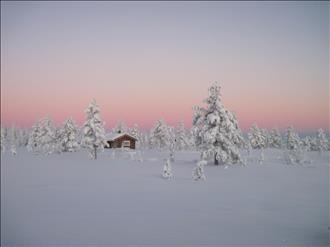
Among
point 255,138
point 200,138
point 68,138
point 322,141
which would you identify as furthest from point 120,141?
point 322,141

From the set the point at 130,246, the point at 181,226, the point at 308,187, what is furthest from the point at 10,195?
the point at 308,187

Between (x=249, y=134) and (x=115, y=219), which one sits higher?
(x=249, y=134)

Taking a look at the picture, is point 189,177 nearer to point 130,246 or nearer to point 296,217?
point 296,217

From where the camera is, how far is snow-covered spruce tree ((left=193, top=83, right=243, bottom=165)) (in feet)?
105

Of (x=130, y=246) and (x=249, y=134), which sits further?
(x=249, y=134)

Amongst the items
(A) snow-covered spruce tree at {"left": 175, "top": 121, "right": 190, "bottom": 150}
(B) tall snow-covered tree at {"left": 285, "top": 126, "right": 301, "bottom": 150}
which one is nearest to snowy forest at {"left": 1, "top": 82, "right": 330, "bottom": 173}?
(B) tall snow-covered tree at {"left": 285, "top": 126, "right": 301, "bottom": 150}

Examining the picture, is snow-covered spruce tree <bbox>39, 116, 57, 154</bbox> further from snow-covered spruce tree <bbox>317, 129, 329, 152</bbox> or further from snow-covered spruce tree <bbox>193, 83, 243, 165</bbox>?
snow-covered spruce tree <bbox>317, 129, 329, 152</bbox>

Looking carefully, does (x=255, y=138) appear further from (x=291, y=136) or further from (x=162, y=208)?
(x=162, y=208)

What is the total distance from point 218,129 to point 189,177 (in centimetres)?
1042

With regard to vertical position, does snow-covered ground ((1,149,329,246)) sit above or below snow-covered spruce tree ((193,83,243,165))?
below

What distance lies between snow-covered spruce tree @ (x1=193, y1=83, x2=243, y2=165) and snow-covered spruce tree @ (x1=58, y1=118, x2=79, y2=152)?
1112 inches

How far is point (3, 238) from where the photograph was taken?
7.09 m

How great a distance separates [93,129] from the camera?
1660 inches

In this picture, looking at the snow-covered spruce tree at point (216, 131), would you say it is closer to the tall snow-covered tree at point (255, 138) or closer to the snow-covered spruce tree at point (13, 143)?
the snow-covered spruce tree at point (13, 143)
